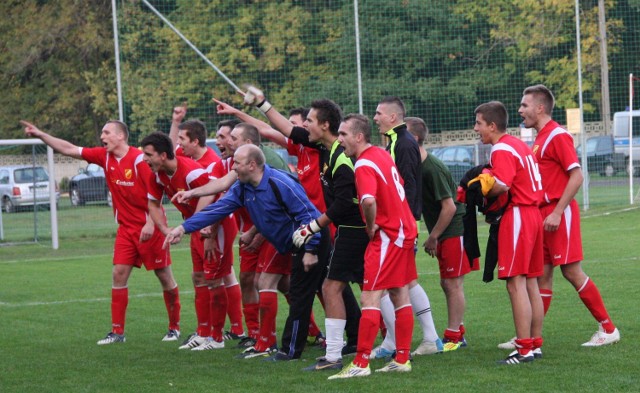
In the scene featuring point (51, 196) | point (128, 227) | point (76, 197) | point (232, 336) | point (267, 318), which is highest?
point (128, 227)

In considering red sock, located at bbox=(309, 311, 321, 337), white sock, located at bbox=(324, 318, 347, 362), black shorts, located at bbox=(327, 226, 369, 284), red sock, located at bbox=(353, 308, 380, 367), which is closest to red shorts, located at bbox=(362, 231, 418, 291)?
red sock, located at bbox=(353, 308, 380, 367)

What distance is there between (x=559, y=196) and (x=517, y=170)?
70 centimetres

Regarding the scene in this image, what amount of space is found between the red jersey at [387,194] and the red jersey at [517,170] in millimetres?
823

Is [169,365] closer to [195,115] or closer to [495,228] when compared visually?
[495,228]

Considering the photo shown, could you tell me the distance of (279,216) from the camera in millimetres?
8961

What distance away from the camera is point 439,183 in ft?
30.0

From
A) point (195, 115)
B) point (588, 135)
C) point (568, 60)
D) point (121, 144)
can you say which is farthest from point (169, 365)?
point (588, 135)

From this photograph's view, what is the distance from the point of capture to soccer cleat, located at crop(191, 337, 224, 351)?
9.86 m

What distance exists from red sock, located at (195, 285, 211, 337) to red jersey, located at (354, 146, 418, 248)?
286cm

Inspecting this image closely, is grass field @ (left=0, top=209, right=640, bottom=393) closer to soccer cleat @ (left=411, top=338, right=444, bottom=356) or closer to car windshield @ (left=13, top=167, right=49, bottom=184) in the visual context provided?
soccer cleat @ (left=411, top=338, right=444, bottom=356)

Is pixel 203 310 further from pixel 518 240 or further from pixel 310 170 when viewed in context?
pixel 518 240

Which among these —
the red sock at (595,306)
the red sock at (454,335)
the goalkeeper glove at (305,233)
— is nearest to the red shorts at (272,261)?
the goalkeeper glove at (305,233)

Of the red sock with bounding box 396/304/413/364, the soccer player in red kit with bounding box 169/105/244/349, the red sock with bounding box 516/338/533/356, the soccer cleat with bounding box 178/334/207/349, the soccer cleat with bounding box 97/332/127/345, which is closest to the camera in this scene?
the red sock with bounding box 396/304/413/364

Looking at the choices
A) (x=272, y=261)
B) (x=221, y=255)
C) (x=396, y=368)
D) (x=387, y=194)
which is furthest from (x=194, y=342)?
(x=387, y=194)
